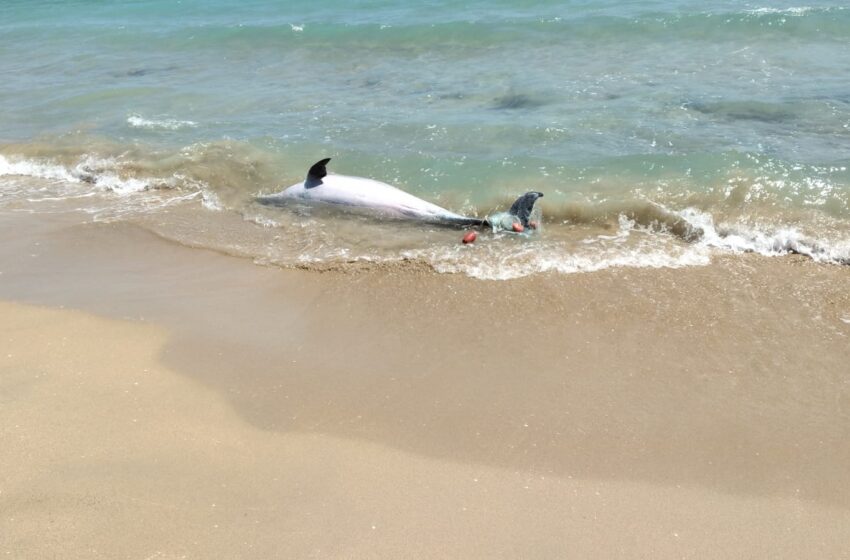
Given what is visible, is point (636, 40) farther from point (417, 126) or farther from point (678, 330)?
point (678, 330)

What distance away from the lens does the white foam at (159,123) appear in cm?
1121

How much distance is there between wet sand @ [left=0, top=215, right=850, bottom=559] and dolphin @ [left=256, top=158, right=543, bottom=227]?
3.84 ft

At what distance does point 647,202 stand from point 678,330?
8.33ft

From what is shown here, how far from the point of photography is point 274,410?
454 cm

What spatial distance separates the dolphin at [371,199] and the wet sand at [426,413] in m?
1.17

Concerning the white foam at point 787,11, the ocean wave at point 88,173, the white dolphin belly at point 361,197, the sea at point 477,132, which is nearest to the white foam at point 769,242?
the sea at point 477,132

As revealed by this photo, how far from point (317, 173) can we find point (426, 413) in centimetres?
430

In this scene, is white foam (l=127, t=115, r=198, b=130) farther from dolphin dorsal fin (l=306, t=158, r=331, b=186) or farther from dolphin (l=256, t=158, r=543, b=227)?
dolphin dorsal fin (l=306, t=158, r=331, b=186)

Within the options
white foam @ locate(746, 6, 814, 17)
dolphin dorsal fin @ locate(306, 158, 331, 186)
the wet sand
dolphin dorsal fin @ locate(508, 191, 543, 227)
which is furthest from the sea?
the wet sand

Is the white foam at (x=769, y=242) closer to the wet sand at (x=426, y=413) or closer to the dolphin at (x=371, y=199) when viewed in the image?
the wet sand at (x=426, y=413)

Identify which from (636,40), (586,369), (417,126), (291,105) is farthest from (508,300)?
(636,40)

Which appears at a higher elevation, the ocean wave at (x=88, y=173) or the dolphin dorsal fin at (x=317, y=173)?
the dolphin dorsal fin at (x=317, y=173)

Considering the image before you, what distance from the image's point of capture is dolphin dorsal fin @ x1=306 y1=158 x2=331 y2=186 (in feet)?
26.0

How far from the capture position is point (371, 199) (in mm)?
7770
